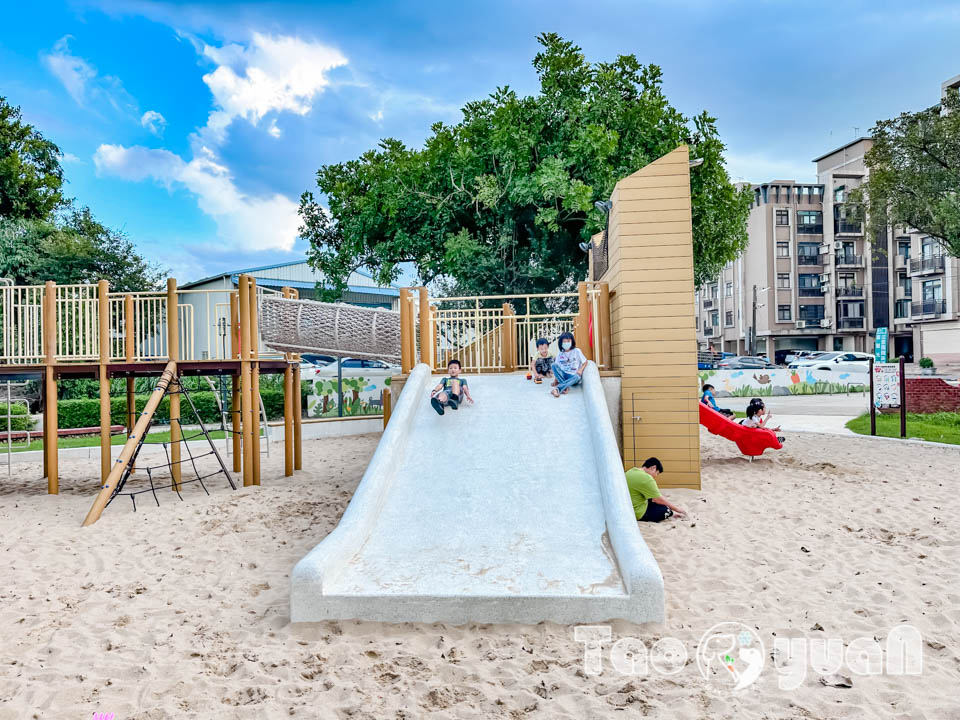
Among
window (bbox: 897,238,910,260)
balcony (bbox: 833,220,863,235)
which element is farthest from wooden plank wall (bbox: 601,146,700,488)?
balcony (bbox: 833,220,863,235)

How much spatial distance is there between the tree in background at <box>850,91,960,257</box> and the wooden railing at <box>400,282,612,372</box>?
58.4 ft

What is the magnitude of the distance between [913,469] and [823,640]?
8553 mm

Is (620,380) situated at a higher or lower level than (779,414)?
higher

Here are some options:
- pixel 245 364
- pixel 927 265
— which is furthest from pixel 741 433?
pixel 927 265

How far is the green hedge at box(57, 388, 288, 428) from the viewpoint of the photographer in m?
21.1

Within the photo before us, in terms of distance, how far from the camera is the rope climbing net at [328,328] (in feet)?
37.0

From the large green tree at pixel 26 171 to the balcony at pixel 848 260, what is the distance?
5466cm

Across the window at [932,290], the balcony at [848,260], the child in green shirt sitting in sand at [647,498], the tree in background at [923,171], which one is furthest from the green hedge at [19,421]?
the balcony at [848,260]

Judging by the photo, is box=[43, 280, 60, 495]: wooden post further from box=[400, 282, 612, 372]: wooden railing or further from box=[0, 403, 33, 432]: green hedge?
box=[0, 403, 33, 432]: green hedge

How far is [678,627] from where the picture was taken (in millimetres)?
5020

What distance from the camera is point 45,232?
28141mm

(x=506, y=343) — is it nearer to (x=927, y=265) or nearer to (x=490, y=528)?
(x=490, y=528)

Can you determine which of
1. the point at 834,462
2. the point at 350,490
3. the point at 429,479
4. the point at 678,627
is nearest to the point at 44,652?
the point at 429,479

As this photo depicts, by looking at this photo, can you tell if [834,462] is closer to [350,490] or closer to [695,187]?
[350,490]
